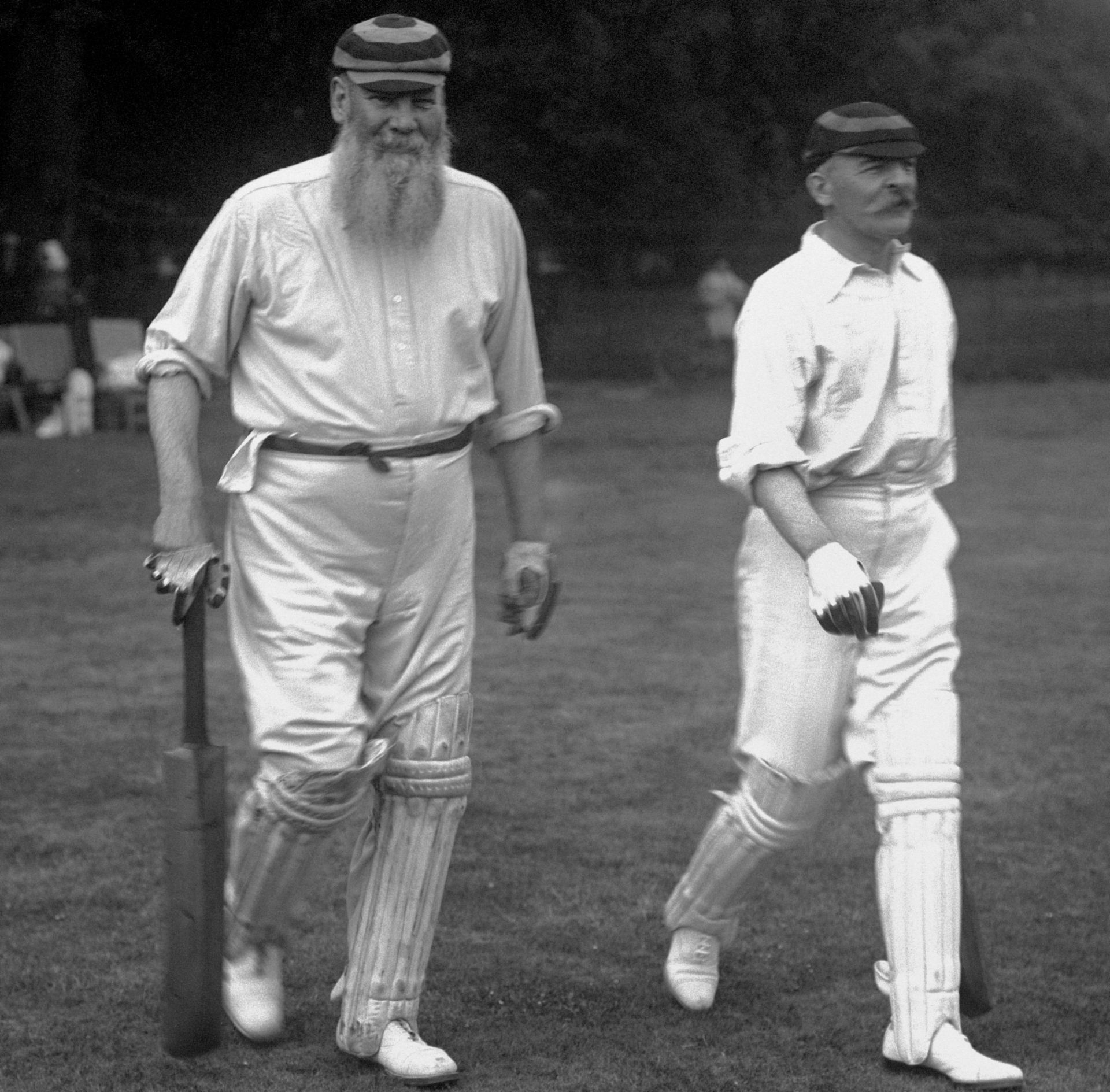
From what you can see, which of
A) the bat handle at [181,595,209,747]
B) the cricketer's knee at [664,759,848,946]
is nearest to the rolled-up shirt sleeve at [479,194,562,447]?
the bat handle at [181,595,209,747]

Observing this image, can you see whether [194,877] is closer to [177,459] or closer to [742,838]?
[177,459]

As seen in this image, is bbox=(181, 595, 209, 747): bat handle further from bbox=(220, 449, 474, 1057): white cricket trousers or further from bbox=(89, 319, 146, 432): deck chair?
bbox=(89, 319, 146, 432): deck chair

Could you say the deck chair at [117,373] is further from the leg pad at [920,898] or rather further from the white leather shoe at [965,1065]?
the white leather shoe at [965,1065]

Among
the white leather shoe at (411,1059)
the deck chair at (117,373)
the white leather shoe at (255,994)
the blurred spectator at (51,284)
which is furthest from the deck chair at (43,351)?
the white leather shoe at (411,1059)

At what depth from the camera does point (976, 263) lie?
38.0 m

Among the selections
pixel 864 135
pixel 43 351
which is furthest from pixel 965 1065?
pixel 43 351

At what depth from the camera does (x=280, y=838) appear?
426 centimetres

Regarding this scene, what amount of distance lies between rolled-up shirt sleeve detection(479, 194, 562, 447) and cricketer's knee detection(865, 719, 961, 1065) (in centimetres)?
102

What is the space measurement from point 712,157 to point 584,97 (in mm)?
6895

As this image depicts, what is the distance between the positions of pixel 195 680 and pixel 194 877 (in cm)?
38

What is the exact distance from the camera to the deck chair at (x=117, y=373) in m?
22.2

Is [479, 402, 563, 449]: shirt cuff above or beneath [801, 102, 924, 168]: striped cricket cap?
beneath

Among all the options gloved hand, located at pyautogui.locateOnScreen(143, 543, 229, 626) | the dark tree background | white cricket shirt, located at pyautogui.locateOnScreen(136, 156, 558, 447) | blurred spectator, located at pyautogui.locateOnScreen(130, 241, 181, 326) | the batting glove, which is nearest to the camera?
gloved hand, located at pyautogui.locateOnScreen(143, 543, 229, 626)

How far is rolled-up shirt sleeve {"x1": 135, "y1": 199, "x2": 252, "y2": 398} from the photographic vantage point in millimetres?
4156
